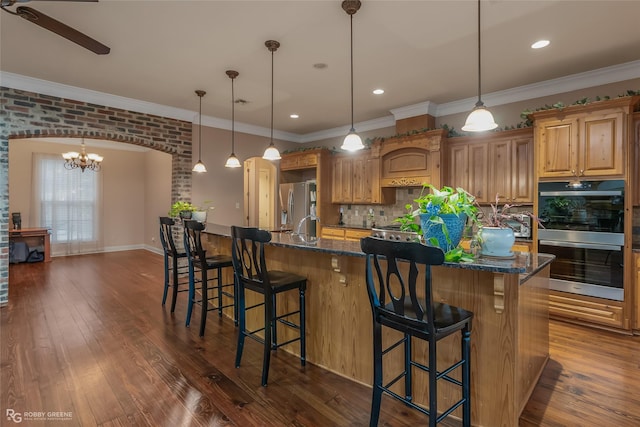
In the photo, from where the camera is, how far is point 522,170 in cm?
410

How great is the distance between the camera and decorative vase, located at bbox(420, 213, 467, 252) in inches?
72.2

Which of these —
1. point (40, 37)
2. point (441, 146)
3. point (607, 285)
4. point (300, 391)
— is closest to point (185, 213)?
point (40, 37)

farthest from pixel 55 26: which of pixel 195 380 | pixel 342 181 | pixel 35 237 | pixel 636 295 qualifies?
pixel 35 237

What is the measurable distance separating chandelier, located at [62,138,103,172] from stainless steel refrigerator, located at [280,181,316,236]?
4388 mm

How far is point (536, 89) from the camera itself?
4.23 m

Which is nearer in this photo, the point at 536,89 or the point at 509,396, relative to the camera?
the point at 509,396

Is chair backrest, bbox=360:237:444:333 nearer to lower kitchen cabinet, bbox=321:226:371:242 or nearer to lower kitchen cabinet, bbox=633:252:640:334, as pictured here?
lower kitchen cabinet, bbox=633:252:640:334

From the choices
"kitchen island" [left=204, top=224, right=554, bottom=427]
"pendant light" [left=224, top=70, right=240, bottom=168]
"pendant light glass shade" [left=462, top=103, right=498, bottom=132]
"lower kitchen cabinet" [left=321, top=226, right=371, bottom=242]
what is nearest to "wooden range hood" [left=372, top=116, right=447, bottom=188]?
"lower kitchen cabinet" [left=321, top=226, right=371, bottom=242]

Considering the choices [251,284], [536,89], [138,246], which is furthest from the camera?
[138,246]

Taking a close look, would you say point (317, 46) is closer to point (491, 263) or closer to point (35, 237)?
point (491, 263)

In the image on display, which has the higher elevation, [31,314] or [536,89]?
[536,89]

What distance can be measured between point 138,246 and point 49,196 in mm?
2311

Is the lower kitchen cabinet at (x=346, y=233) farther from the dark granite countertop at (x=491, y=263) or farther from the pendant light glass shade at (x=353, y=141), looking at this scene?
the dark granite countertop at (x=491, y=263)

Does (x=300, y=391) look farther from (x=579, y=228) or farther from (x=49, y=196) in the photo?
(x=49, y=196)
